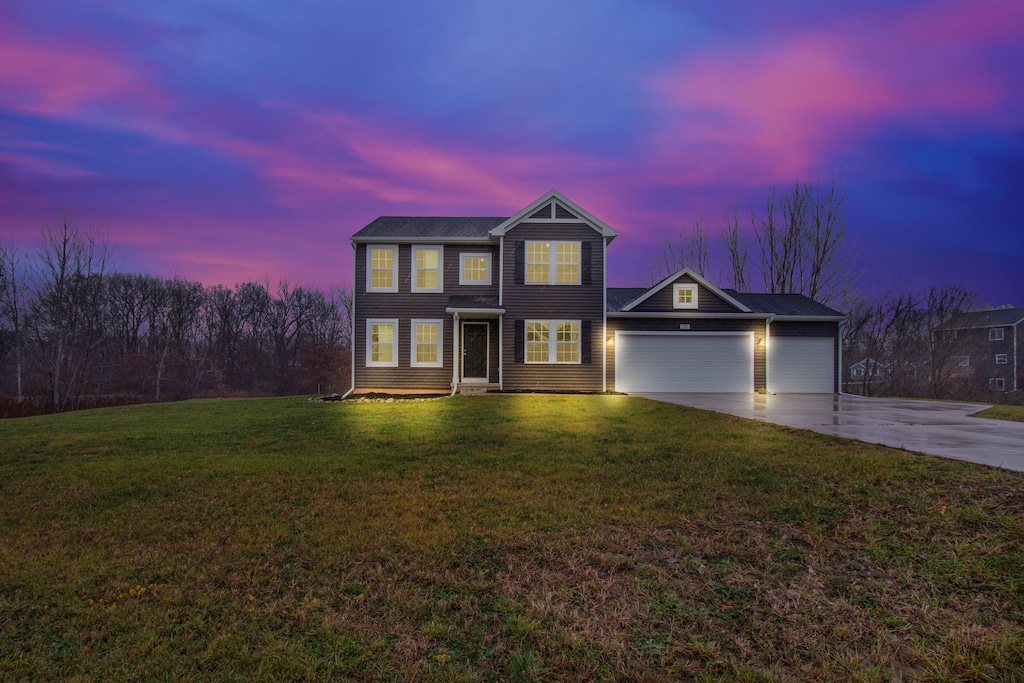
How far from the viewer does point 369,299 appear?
1728cm

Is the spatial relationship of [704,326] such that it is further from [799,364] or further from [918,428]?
[918,428]

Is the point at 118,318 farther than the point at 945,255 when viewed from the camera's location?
Yes

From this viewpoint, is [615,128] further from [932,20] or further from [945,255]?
[945,255]

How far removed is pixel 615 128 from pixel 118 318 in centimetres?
3460

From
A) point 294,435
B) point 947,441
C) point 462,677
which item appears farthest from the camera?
point 294,435

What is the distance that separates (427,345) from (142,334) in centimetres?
2799

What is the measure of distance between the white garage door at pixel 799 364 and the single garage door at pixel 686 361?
1.21 meters

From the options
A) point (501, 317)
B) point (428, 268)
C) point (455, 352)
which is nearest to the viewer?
point (455, 352)

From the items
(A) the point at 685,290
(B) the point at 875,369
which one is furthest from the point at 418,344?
(B) the point at 875,369

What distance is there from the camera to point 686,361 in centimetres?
1798

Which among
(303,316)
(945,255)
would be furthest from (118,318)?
(945,255)

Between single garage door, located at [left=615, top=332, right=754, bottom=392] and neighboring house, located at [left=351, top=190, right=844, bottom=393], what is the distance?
4 centimetres

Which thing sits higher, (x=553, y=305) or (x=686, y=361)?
(x=553, y=305)

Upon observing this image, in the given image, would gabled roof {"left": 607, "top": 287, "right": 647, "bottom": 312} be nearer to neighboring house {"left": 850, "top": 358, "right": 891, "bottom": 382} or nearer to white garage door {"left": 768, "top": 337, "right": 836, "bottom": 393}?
white garage door {"left": 768, "top": 337, "right": 836, "bottom": 393}
